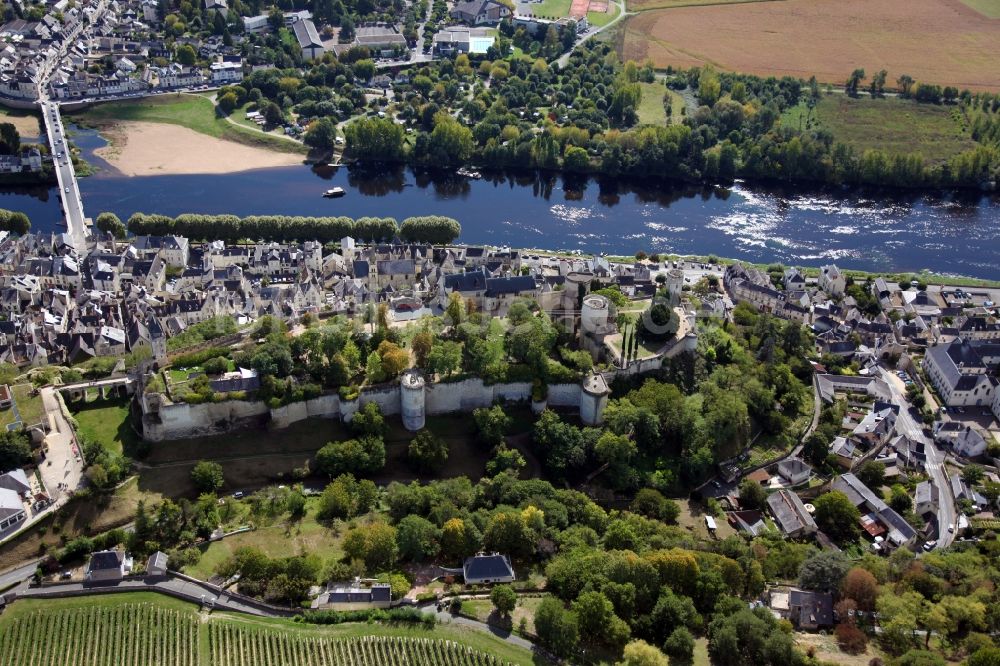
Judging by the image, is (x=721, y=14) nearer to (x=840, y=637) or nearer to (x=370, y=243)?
(x=370, y=243)

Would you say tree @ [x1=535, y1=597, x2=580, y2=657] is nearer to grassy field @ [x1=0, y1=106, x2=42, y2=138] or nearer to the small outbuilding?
the small outbuilding

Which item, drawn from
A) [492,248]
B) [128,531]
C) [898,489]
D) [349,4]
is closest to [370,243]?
[492,248]

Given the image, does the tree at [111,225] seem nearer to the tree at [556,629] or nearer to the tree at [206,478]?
the tree at [206,478]

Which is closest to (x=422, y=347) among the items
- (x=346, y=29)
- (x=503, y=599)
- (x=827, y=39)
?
(x=503, y=599)

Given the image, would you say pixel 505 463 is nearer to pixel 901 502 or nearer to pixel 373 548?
pixel 373 548

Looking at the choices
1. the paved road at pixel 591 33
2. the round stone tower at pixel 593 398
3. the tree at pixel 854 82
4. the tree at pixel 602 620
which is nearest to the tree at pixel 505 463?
the round stone tower at pixel 593 398

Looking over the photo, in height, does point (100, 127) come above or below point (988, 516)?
above
